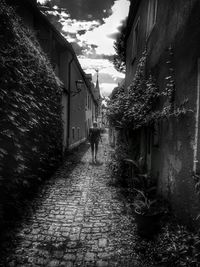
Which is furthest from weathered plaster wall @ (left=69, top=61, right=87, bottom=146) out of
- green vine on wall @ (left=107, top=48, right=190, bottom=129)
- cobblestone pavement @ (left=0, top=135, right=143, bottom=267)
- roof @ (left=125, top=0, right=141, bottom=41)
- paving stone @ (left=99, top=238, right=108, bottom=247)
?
paving stone @ (left=99, top=238, right=108, bottom=247)

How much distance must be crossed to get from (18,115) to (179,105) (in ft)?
9.72

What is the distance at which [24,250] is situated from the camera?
3.30 m

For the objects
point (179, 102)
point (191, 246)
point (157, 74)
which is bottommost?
point (191, 246)

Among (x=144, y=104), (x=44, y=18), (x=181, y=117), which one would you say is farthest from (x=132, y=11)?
(x=181, y=117)

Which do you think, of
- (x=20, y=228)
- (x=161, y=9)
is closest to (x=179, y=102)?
(x=161, y=9)

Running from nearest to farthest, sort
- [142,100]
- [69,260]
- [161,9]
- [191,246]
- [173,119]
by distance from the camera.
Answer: [191,246] < [69,260] < [173,119] < [161,9] < [142,100]

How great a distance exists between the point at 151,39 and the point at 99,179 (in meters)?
4.59

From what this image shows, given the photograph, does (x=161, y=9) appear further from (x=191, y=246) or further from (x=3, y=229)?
(x=3, y=229)

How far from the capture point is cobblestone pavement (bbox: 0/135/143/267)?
3.15 metres

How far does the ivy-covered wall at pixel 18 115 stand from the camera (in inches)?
148

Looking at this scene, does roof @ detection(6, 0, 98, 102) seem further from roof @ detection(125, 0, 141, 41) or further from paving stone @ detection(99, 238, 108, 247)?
paving stone @ detection(99, 238, 108, 247)

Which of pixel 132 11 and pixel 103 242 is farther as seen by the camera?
pixel 132 11

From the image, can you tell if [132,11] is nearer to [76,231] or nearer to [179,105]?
[179,105]

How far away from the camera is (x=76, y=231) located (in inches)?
157
